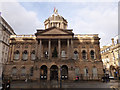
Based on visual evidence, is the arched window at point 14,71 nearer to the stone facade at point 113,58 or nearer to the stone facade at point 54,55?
the stone facade at point 54,55

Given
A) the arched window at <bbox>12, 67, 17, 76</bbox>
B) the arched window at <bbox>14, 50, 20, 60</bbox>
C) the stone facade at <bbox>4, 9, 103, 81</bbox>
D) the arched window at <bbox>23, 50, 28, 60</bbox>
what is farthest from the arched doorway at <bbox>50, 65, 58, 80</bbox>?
the arched window at <bbox>14, 50, 20, 60</bbox>

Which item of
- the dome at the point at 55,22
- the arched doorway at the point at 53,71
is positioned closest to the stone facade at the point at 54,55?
the arched doorway at the point at 53,71

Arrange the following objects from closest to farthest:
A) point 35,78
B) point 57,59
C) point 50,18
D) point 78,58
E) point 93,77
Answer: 1. point 35,78
2. point 57,59
3. point 93,77
4. point 78,58
5. point 50,18

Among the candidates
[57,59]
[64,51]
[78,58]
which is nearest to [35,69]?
[57,59]

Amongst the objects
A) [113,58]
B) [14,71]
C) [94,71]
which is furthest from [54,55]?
[113,58]

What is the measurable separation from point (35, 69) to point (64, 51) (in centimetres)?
1049

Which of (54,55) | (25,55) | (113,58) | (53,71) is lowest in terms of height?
(53,71)

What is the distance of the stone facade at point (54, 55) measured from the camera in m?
28.3

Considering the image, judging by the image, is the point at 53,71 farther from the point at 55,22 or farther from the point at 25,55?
the point at 55,22

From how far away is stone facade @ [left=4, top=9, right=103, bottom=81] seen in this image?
2830 cm

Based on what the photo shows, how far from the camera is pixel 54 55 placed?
3103 centimetres

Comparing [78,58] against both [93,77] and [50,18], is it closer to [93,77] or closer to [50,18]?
[93,77]

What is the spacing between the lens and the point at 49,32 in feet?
99.5

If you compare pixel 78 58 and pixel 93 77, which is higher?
pixel 78 58
